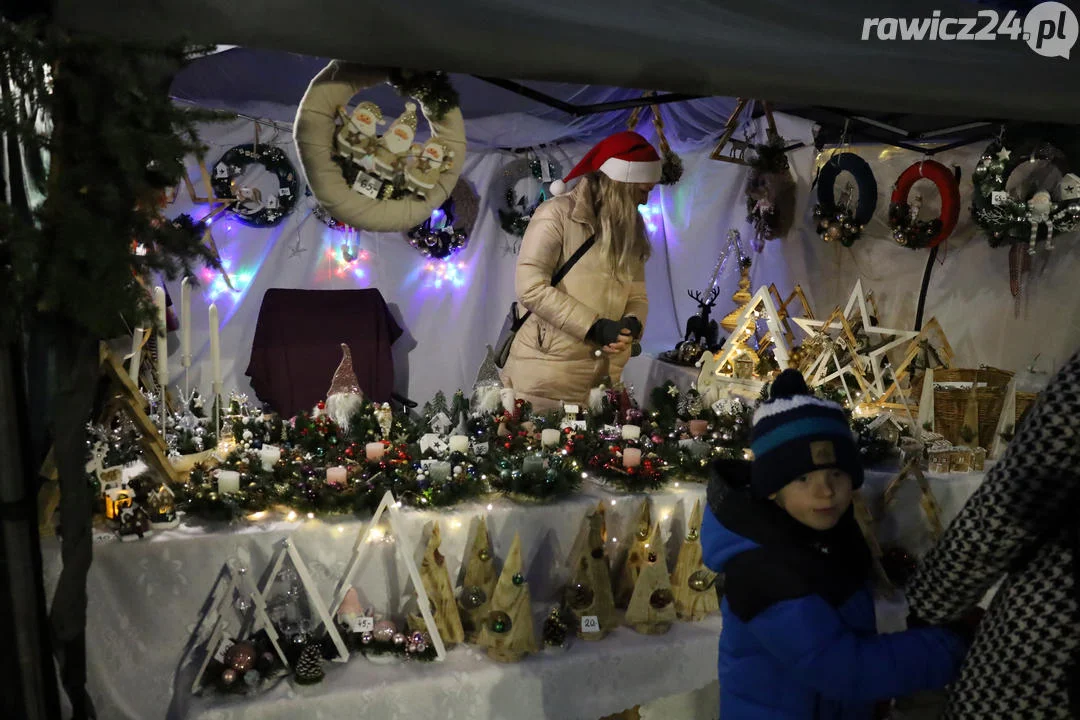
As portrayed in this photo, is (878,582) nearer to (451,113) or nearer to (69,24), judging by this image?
(451,113)

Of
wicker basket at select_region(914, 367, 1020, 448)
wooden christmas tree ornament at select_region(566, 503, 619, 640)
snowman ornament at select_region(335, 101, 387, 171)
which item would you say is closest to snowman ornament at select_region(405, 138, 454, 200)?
snowman ornament at select_region(335, 101, 387, 171)

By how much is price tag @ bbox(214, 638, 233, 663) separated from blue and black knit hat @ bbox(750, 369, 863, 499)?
142 cm

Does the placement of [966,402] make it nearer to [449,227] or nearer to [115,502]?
[115,502]

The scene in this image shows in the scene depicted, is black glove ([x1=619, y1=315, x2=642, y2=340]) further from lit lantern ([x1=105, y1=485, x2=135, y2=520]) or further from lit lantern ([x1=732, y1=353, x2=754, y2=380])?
lit lantern ([x1=105, y1=485, x2=135, y2=520])

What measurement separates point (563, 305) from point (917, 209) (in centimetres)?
201

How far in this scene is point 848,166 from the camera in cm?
402

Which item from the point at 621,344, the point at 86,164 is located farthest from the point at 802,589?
the point at 621,344

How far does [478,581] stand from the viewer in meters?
2.23

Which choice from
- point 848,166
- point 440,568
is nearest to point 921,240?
point 848,166

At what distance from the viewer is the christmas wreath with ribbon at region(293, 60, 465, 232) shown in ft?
6.49

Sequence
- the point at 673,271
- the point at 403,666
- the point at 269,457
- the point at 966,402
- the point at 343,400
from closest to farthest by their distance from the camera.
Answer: the point at 403,666
the point at 269,457
the point at 343,400
the point at 966,402
the point at 673,271

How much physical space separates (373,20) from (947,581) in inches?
56.8

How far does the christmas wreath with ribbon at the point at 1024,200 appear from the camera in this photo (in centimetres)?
310

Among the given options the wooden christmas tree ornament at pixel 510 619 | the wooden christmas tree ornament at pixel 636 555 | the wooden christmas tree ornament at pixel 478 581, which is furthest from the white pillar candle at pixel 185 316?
the wooden christmas tree ornament at pixel 636 555
